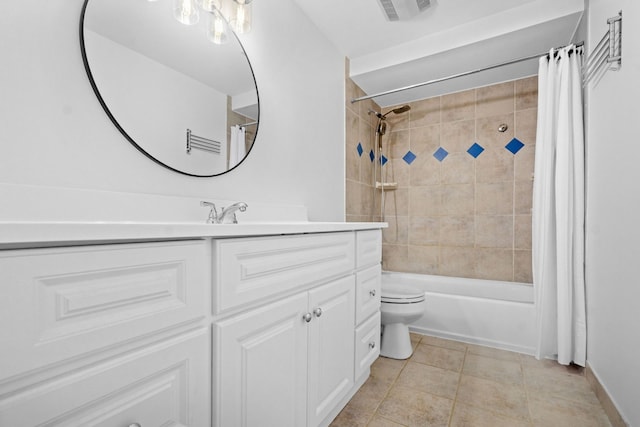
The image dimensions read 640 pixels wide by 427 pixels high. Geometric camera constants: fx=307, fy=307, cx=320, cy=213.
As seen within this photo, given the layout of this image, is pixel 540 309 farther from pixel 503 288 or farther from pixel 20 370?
pixel 20 370

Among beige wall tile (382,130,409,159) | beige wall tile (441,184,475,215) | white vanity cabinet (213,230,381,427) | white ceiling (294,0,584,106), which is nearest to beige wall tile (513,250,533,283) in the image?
beige wall tile (441,184,475,215)

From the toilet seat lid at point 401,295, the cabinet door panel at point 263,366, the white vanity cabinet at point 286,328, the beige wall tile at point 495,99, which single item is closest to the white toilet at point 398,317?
the toilet seat lid at point 401,295

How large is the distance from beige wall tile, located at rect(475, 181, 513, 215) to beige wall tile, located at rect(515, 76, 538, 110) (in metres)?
0.68

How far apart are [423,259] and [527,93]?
1.72 meters

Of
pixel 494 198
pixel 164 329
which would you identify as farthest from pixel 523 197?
pixel 164 329

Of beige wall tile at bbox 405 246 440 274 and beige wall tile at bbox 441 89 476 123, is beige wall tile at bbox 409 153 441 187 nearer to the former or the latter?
beige wall tile at bbox 441 89 476 123

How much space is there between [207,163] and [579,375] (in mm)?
2335

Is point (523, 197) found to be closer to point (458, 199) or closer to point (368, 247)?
point (458, 199)

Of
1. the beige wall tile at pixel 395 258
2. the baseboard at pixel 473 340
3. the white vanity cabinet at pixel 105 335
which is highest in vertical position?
the white vanity cabinet at pixel 105 335

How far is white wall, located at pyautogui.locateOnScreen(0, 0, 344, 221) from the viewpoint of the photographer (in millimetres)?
841

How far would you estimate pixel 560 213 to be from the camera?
1840 millimetres

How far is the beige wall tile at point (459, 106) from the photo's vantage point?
2863mm

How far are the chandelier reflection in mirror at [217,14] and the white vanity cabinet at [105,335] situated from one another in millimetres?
1108

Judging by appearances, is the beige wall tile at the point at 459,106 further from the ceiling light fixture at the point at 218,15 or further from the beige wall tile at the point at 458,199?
the ceiling light fixture at the point at 218,15
